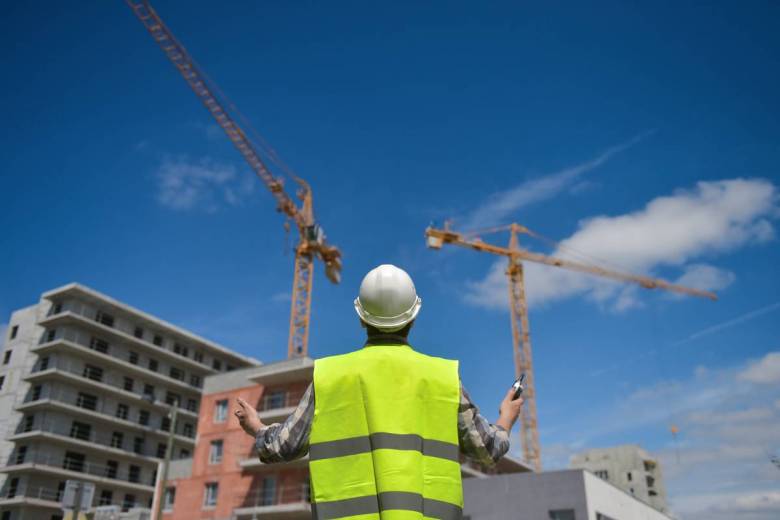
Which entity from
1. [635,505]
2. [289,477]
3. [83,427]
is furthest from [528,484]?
[83,427]

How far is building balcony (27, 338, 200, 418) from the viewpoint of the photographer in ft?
195

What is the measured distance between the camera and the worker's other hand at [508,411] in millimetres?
2838

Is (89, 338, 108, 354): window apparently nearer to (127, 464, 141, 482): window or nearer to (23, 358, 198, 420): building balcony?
(23, 358, 198, 420): building balcony

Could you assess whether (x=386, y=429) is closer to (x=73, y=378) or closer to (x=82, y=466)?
(x=73, y=378)

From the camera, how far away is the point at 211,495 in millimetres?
45188

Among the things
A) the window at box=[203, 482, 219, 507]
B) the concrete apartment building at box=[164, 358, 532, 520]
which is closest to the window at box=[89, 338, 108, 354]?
the concrete apartment building at box=[164, 358, 532, 520]

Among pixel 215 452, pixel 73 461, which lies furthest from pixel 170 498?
pixel 73 461

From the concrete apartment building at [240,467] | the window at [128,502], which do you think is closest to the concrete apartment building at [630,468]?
the concrete apartment building at [240,467]

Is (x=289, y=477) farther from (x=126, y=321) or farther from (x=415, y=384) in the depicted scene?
(x=415, y=384)

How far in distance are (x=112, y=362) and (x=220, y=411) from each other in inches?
773

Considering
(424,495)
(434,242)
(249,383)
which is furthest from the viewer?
(434,242)

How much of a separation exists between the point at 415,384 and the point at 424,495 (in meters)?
0.41

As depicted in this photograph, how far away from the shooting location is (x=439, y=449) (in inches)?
99.0

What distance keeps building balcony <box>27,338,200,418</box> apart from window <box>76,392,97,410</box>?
3143 mm
